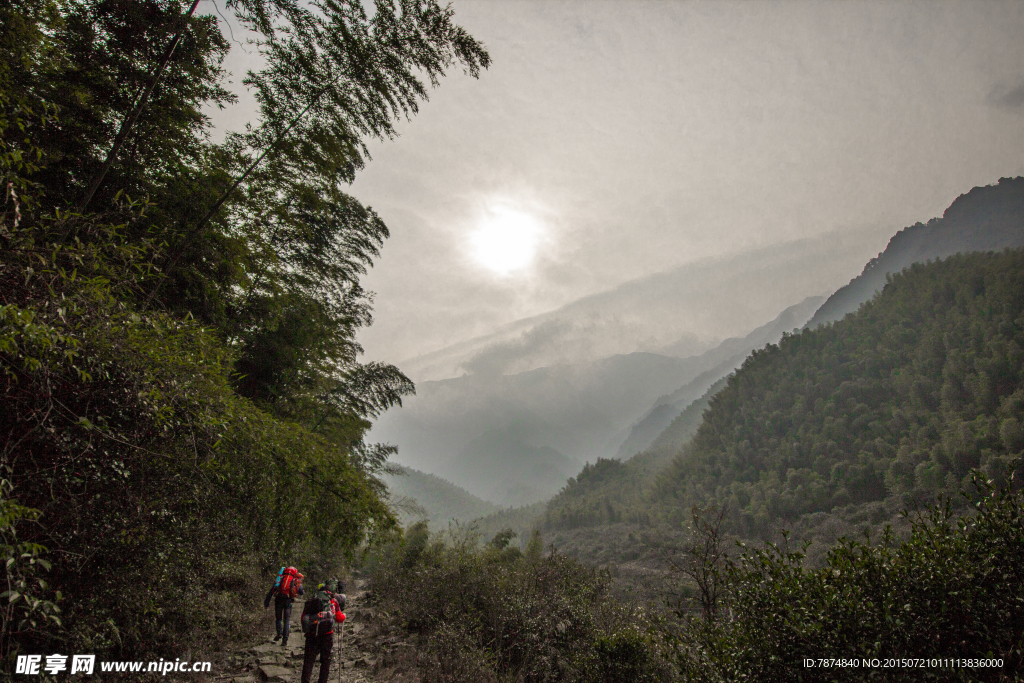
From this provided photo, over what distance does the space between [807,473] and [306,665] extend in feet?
271

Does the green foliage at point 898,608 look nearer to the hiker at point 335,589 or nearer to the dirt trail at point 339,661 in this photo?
the hiker at point 335,589

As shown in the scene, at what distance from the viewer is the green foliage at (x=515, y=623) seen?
21.4ft

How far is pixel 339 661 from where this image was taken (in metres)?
7.31

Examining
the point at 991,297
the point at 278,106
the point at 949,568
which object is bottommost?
the point at 949,568

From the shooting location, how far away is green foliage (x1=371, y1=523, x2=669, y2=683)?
21.4ft

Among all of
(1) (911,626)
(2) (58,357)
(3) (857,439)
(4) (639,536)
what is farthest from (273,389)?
(3) (857,439)

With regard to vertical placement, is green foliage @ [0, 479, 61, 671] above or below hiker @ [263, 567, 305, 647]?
above

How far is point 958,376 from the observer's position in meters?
63.2

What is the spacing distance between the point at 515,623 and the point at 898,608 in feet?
21.1

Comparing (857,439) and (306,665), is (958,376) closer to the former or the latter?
(857,439)

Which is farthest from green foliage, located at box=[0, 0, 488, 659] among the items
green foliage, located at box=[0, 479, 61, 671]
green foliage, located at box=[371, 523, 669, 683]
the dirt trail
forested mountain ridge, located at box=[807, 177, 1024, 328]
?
forested mountain ridge, located at box=[807, 177, 1024, 328]

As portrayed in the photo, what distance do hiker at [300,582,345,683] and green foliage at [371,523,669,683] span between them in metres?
0.84

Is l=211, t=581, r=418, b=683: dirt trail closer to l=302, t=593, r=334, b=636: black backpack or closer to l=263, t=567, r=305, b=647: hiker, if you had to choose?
l=263, t=567, r=305, b=647: hiker

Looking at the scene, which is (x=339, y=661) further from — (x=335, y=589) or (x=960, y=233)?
(x=960, y=233)
